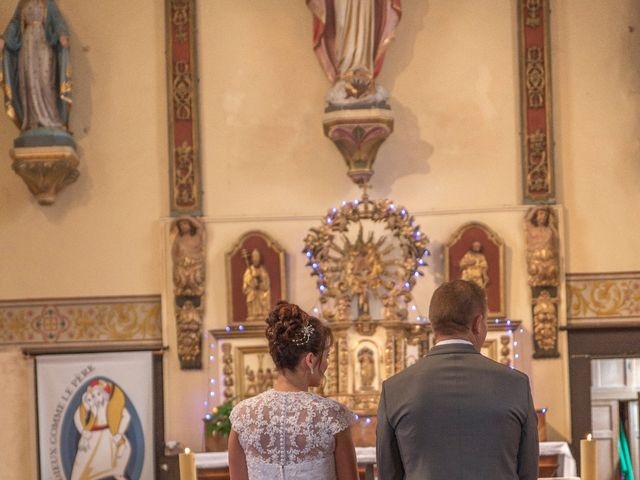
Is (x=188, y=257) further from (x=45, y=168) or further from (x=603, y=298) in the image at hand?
(x=603, y=298)

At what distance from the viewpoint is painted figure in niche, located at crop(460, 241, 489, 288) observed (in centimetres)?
961

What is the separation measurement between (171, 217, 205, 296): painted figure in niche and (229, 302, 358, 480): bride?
5219 millimetres

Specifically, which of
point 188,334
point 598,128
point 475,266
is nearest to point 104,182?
point 188,334

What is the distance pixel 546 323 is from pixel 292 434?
5442 millimetres

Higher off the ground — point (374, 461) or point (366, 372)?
point (366, 372)

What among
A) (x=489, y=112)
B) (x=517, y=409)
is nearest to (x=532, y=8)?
(x=489, y=112)

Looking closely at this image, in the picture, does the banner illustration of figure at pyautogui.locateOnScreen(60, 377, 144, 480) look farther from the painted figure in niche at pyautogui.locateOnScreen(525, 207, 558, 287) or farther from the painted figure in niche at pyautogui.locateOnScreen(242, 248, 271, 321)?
the painted figure in niche at pyautogui.locateOnScreen(525, 207, 558, 287)

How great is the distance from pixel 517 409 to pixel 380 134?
571 centimetres

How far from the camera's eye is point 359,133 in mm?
9500

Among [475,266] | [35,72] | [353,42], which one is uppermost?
[353,42]

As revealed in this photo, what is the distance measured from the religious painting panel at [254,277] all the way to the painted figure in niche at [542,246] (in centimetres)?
197

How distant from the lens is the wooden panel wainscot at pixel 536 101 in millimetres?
9750

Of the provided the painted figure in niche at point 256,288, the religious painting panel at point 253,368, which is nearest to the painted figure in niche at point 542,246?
the painted figure in niche at point 256,288

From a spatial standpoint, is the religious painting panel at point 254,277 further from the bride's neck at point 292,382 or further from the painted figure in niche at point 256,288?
the bride's neck at point 292,382
